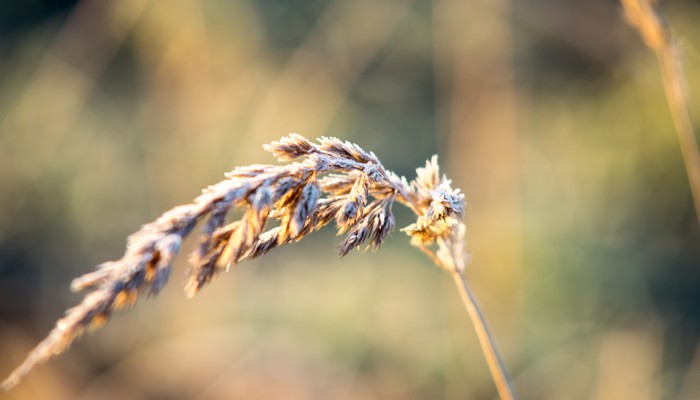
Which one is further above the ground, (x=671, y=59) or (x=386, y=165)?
(x=386, y=165)

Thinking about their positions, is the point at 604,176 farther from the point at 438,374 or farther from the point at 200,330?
the point at 200,330

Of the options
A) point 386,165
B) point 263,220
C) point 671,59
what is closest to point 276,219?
point 263,220

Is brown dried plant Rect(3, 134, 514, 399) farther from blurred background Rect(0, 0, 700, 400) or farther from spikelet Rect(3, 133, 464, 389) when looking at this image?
blurred background Rect(0, 0, 700, 400)

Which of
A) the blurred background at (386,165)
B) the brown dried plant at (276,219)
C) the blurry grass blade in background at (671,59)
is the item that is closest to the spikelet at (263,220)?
the brown dried plant at (276,219)

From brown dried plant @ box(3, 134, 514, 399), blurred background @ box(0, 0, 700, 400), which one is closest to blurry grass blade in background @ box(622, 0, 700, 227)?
brown dried plant @ box(3, 134, 514, 399)

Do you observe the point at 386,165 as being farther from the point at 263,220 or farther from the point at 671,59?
the point at 263,220

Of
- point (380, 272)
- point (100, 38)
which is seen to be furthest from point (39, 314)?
point (380, 272)

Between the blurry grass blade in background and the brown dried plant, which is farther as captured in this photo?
the blurry grass blade in background
